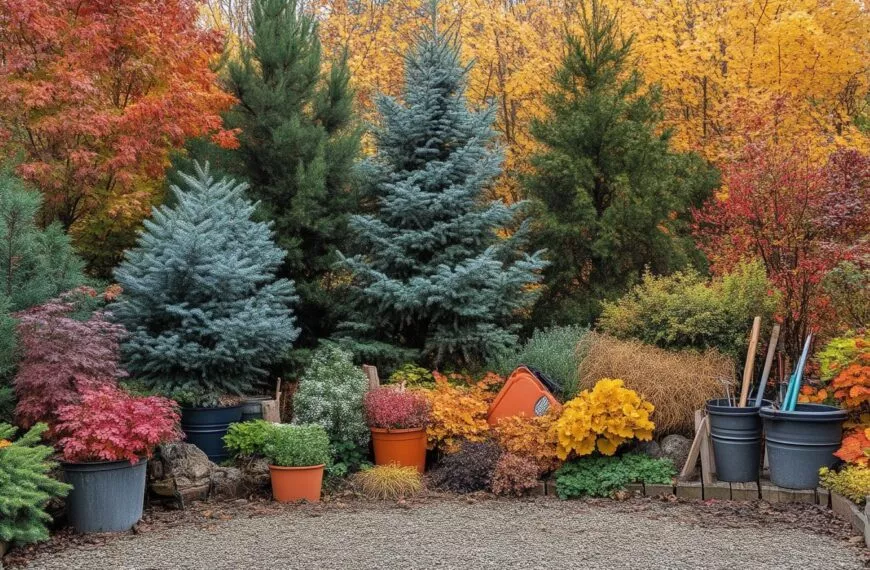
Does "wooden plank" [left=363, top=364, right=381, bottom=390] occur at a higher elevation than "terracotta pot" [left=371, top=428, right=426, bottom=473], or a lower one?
higher

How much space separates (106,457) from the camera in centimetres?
518

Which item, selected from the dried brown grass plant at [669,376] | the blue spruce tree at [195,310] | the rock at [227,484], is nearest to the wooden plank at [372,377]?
the blue spruce tree at [195,310]

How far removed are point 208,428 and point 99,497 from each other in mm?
1652

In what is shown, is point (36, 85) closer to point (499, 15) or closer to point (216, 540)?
point (216, 540)

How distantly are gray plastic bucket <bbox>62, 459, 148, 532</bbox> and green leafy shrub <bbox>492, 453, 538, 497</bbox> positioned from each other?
2.70 meters

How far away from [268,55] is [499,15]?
223 inches

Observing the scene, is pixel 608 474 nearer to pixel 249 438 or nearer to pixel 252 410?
pixel 249 438

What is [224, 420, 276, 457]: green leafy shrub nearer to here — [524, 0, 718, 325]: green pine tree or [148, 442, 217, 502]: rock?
[148, 442, 217, 502]: rock

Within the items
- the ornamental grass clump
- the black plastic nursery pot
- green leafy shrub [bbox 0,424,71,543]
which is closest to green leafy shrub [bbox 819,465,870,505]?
the ornamental grass clump

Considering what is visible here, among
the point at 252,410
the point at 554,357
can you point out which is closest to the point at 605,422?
the point at 554,357

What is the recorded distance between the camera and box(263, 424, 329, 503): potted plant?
19.7 ft

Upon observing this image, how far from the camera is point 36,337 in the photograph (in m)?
5.76

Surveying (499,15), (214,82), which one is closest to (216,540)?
(214,82)

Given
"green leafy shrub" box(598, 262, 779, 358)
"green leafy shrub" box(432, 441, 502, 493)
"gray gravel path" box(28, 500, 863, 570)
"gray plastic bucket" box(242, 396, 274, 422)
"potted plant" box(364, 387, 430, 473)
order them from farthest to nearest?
1. "gray plastic bucket" box(242, 396, 274, 422)
2. "green leafy shrub" box(598, 262, 779, 358)
3. "potted plant" box(364, 387, 430, 473)
4. "green leafy shrub" box(432, 441, 502, 493)
5. "gray gravel path" box(28, 500, 863, 570)
